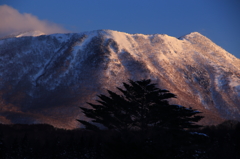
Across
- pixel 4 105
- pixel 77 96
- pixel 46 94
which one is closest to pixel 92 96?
pixel 77 96

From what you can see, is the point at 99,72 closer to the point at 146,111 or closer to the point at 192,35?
the point at 192,35

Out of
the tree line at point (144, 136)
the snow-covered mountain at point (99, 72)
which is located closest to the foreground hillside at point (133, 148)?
the tree line at point (144, 136)

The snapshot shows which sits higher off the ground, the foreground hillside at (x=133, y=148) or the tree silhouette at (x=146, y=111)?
the tree silhouette at (x=146, y=111)

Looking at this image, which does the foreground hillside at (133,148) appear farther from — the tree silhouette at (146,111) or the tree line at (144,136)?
the tree silhouette at (146,111)

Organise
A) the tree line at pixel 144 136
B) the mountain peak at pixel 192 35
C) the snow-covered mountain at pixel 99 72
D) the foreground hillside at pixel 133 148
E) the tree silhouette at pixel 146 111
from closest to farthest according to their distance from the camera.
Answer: the foreground hillside at pixel 133 148
the tree line at pixel 144 136
the tree silhouette at pixel 146 111
the snow-covered mountain at pixel 99 72
the mountain peak at pixel 192 35

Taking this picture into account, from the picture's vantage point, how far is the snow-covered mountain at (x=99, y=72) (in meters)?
117

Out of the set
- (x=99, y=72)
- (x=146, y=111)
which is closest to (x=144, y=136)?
(x=146, y=111)

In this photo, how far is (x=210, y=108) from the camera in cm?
12650

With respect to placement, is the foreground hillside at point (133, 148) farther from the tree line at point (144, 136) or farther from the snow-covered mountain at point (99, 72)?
the snow-covered mountain at point (99, 72)

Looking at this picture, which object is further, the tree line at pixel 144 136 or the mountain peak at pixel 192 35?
the mountain peak at pixel 192 35

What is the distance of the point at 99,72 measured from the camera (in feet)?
431

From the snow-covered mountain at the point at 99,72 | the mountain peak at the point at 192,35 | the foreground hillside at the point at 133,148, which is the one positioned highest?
the mountain peak at the point at 192,35

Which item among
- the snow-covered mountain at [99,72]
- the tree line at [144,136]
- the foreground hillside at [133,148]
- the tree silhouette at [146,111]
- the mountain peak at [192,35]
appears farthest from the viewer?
the mountain peak at [192,35]

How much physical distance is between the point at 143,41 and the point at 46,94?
60043 millimetres
